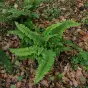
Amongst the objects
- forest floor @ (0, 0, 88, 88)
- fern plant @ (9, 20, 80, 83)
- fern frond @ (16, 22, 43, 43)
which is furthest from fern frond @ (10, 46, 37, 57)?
forest floor @ (0, 0, 88, 88)

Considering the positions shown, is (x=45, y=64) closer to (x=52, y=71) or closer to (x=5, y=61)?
(x=52, y=71)

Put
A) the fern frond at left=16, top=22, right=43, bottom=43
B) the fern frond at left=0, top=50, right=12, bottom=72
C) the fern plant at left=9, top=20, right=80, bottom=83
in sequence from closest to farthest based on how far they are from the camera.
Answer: the fern plant at left=9, top=20, right=80, bottom=83, the fern frond at left=16, top=22, right=43, bottom=43, the fern frond at left=0, top=50, right=12, bottom=72

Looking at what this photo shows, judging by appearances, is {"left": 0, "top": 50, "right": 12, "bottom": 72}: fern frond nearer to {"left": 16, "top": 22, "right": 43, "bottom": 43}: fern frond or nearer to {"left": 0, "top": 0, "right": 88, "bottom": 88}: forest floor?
{"left": 0, "top": 0, "right": 88, "bottom": 88}: forest floor

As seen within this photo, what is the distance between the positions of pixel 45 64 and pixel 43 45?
579mm

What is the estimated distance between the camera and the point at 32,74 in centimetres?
522

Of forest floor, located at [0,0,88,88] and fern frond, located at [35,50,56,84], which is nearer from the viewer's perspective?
fern frond, located at [35,50,56,84]

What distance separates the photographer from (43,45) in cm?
511

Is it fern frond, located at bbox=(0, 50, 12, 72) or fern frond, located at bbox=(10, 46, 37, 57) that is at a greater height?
fern frond, located at bbox=(10, 46, 37, 57)

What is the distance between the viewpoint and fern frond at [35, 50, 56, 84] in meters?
4.54

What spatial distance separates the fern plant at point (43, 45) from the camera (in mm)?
4730

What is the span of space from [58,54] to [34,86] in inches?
36.9

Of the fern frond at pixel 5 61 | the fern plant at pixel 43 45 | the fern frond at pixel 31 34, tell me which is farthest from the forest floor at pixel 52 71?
the fern frond at pixel 31 34

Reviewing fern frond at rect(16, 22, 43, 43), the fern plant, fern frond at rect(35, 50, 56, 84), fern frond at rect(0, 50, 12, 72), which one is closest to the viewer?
fern frond at rect(35, 50, 56, 84)

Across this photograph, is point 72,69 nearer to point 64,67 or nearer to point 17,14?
point 64,67
